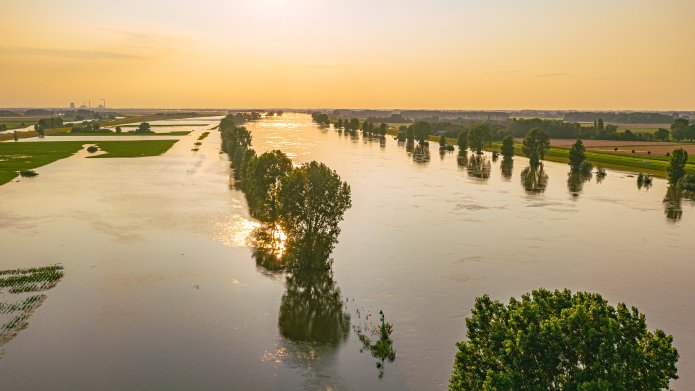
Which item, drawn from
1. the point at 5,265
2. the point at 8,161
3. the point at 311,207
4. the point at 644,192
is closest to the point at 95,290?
the point at 5,265

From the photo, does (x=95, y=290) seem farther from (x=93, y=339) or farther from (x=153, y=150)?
(x=153, y=150)

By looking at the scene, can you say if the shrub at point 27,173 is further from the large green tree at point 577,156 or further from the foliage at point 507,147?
the large green tree at point 577,156

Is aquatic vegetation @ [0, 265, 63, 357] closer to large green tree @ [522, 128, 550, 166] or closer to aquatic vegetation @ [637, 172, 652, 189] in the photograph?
aquatic vegetation @ [637, 172, 652, 189]

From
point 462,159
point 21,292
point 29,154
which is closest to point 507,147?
point 462,159

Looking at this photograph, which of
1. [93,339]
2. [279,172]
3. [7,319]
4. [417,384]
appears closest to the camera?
[417,384]

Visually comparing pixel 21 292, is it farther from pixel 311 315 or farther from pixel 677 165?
pixel 677 165
